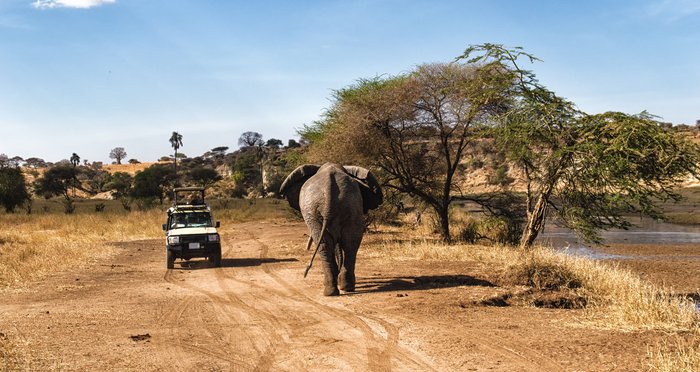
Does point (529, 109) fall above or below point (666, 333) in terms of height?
above

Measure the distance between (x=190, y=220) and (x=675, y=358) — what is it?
13963 mm

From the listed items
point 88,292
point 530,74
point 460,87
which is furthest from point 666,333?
point 460,87

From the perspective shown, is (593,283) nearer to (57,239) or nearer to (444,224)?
(444,224)

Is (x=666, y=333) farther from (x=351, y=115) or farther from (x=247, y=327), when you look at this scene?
(x=351, y=115)

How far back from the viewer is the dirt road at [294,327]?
7.46m

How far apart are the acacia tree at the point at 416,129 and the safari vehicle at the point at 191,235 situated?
5932mm

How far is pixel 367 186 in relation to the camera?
44.1 ft

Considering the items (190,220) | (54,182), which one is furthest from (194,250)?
(54,182)

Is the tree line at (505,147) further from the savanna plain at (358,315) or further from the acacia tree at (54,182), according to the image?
the acacia tree at (54,182)

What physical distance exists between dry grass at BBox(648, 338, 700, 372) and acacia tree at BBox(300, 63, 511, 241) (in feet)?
41.6

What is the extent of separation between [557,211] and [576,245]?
1065 cm

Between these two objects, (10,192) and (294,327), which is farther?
(10,192)

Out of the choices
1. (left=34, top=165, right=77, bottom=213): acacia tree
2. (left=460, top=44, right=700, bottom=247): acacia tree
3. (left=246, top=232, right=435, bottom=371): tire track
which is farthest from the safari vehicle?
(left=34, top=165, right=77, bottom=213): acacia tree

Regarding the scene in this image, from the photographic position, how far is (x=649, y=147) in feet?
45.0
